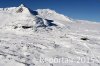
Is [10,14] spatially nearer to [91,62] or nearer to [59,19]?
[59,19]

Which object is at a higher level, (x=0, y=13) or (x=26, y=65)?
(x=0, y=13)

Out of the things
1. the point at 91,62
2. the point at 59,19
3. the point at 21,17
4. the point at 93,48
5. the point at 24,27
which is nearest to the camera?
the point at 91,62

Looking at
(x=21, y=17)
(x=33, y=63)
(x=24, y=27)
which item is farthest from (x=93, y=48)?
(x=21, y=17)

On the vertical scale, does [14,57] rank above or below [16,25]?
below

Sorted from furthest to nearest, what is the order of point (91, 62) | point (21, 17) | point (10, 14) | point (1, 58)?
point (10, 14)
point (21, 17)
point (91, 62)
point (1, 58)

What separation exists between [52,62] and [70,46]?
280 inches

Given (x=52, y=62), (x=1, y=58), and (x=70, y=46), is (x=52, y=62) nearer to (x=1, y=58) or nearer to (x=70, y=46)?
(x=1, y=58)

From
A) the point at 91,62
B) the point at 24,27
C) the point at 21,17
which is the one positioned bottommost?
the point at 91,62

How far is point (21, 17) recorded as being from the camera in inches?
1480

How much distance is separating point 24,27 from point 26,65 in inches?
880

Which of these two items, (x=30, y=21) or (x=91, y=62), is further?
(x=30, y=21)

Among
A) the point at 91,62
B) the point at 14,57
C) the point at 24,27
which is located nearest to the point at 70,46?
the point at 91,62

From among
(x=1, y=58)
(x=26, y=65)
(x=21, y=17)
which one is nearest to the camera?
(x=26, y=65)

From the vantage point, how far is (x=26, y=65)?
12.2 meters
